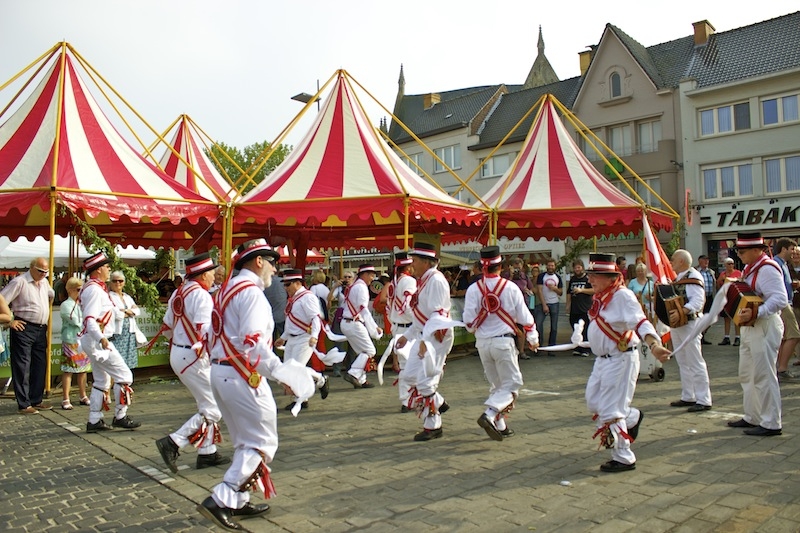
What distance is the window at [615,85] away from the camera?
30.1 m

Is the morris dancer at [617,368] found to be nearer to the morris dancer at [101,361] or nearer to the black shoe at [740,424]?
the black shoe at [740,424]

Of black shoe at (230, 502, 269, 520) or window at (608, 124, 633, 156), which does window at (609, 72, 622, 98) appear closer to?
window at (608, 124, 633, 156)

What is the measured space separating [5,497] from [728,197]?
27738 millimetres

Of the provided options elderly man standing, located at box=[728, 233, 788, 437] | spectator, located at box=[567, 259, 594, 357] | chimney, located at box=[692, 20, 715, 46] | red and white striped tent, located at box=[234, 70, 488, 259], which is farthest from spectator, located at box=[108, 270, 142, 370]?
chimney, located at box=[692, 20, 715, 46]

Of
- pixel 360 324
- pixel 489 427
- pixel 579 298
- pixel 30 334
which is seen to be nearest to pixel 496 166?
pixel 579 298

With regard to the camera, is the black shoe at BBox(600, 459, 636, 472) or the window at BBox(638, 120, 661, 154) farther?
the window at BBox(638, 120, 661, 154)

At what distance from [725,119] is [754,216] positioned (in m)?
4.21

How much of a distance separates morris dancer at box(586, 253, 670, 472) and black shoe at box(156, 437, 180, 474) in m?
3.40

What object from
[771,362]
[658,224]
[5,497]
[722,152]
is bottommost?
[5,497]

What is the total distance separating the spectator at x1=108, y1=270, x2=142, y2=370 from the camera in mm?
8391

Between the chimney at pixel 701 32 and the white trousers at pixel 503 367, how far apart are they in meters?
28.0

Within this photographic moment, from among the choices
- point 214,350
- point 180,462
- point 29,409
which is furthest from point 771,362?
point 29,409

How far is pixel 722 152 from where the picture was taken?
26.8 metres

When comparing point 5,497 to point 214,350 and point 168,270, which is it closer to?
point 214,350
